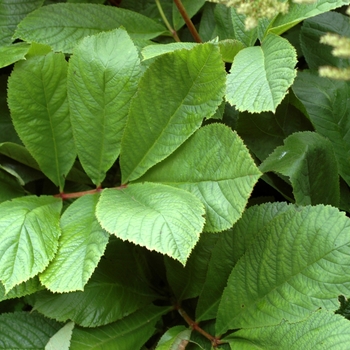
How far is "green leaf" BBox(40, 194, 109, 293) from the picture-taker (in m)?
0.54

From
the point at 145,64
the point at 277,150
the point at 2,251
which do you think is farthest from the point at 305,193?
the point at 2,251

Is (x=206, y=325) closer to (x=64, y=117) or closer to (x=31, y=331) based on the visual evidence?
(x=31, y=331)

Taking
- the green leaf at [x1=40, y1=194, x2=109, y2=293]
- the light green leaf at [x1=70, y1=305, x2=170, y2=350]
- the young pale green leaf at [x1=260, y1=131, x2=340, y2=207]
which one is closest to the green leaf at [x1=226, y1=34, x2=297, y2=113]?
the young pale green leaf at [x1=260, y1=131, x2=340, y2=207]

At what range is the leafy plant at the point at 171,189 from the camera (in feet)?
1.81

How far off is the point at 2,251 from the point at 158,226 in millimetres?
191

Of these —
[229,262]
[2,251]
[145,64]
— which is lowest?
[229,262]

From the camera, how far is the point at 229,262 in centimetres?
65

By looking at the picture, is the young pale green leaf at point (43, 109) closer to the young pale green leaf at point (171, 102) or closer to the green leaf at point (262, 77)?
the young pale green leaf at point (171, 102)

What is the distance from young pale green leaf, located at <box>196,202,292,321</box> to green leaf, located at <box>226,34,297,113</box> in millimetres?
160

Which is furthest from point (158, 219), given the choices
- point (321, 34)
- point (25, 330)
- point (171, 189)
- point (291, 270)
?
point (321, 34)

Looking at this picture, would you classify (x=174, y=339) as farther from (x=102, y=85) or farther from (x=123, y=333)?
(x=102, y=85)

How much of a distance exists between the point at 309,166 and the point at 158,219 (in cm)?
27

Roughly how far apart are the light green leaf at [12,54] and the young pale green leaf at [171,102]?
17 cm

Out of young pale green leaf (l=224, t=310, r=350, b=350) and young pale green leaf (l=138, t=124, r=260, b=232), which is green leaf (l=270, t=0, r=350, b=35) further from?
young pale green leaf (l=224, t=310, r=350, b=350)
